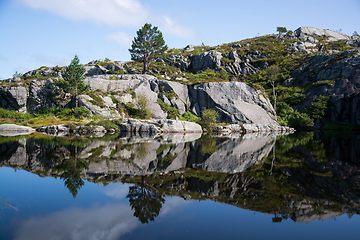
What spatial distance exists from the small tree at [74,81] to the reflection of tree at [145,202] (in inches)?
1091

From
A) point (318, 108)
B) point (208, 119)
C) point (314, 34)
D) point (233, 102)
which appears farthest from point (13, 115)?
point (314, 34)

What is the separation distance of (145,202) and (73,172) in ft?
10.6

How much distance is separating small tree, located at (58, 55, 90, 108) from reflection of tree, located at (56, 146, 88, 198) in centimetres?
2370

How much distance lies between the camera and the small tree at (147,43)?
132ft

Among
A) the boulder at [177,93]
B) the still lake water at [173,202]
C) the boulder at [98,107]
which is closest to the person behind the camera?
the still lake water at [173,202]

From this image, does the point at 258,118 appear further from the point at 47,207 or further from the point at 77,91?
the point at 47,207

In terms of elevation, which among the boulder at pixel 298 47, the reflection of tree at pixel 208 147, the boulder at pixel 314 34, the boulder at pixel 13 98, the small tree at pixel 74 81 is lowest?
the reflection of tree at pixel 208 147

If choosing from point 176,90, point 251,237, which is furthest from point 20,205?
point 176,90

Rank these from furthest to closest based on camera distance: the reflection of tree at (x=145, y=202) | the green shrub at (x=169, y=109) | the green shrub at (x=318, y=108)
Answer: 1. the green shrub at (x=318, y=108)
2. the green shrub at (x=169, y=109)
3. the reflection of tree at (x=145, y=202)

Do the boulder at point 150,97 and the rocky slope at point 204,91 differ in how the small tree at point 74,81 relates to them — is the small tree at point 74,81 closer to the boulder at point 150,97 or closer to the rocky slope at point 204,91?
the rocky slope at point 204,91

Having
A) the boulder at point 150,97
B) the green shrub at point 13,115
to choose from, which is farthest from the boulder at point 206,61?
the green shrub at point 13,115

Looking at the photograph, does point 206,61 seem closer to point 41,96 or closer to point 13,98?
point 41,96

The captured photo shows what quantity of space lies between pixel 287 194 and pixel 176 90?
32354mm

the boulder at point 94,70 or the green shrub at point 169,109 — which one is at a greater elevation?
the boulder at point 94,70
